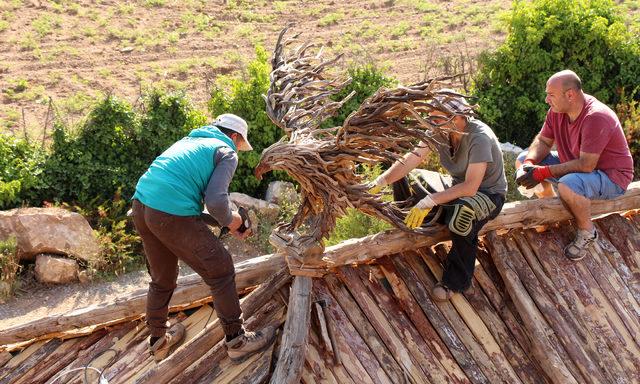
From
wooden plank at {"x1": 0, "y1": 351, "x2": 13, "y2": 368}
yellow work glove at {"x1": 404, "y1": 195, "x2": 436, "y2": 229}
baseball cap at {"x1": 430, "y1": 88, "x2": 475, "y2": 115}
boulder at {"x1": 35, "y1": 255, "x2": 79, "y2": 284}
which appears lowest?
boulder at {"x1": 35, "y1": 255, "x2": 79, "y2": 284}

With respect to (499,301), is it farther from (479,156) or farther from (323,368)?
(323,368)

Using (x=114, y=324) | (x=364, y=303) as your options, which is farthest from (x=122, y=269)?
(x=364, y=303)

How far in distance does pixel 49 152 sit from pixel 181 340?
5.96m

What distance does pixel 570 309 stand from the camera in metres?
4.89

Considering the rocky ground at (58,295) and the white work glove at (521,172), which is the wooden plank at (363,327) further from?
the rocky ground at (58,295)

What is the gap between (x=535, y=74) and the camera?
1095 cm

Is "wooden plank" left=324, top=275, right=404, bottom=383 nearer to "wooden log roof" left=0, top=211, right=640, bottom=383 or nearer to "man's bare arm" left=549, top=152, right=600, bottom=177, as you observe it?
"wooden log roof" left=0, top=211, right=640, bottom=383

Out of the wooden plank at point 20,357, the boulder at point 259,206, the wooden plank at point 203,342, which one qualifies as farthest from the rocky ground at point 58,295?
the wooden plank at point 203,342

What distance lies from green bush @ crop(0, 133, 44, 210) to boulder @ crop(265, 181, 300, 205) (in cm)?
305

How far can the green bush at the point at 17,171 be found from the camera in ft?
30.6

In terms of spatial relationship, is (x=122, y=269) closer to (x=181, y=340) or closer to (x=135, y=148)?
(x=135, y=148)

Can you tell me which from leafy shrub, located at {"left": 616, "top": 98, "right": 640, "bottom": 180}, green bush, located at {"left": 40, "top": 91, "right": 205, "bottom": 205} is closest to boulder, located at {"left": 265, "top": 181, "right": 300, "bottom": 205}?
green bush, located at {"left": 40, "top": 91, "right": 205, "bottom": 205}

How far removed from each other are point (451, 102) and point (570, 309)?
1700mm

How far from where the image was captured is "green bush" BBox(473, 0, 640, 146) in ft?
35.4
